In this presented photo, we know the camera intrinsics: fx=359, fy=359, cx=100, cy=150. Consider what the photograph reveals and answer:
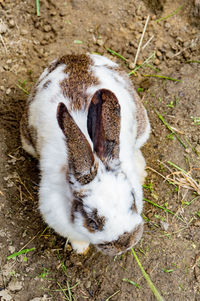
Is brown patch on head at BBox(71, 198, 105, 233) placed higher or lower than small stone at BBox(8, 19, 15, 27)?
lower

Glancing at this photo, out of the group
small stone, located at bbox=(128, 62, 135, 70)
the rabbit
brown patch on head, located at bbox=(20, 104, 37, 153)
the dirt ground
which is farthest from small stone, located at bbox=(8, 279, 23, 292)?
small stone, located at bbox=(128, 62, 135, 70)

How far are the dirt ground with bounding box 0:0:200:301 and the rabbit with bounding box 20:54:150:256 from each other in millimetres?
362

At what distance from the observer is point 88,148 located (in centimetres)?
275

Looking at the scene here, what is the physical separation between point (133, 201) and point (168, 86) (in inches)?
101

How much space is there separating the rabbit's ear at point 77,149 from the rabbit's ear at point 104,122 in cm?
13

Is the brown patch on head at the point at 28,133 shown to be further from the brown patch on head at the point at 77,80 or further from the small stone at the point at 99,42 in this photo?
the small stone at the point at 99,42

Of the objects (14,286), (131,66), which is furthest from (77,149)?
(131,66)

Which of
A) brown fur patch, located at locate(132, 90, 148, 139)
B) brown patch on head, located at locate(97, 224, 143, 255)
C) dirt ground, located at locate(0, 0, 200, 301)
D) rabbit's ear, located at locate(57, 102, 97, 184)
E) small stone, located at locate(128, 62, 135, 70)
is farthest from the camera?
small stone, located at locate(128, 62, 135, 70)

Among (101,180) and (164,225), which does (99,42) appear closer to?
(164,225)

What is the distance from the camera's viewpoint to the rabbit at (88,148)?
9.06ft

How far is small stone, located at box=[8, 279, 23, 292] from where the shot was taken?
12.4 ft

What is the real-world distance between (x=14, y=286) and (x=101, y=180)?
179 cm

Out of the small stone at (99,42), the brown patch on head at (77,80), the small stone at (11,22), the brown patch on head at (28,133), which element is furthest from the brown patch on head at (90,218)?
the small stone at (11,22)

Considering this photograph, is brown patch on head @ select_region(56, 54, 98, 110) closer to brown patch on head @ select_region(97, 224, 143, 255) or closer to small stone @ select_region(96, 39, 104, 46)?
brown patch on head @ select_region(97, 224, 143, 255)
